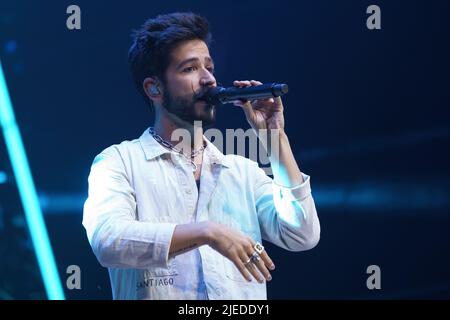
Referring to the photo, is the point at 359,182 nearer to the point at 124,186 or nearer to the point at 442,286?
the point at 442,286

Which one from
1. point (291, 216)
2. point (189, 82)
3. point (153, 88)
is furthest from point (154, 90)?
point (291, 216)

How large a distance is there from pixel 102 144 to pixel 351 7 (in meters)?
0.92

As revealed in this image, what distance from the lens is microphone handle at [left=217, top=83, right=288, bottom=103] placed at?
1530 millimetres

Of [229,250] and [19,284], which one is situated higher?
[229,250]

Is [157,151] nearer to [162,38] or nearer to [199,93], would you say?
[199,93]

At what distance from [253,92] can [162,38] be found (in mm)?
378

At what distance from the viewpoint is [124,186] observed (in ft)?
5.37

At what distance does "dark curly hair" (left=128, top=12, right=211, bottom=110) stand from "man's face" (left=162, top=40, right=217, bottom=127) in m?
0.02

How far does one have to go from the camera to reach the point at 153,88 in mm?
1875

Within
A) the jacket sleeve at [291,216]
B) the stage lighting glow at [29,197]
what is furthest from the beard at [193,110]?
the stage lighting glow at [29,197]

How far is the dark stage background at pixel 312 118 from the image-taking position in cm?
210

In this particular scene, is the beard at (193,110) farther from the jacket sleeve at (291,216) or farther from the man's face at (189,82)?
the jacket sleeve at (291,216)

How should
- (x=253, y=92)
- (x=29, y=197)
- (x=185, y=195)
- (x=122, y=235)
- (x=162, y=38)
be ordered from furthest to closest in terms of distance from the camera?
Answer: (x=29, y=197) → (x=162, y=38) → (x=185, y=195) → (x=253, y=92) → (x=122, y=235)
